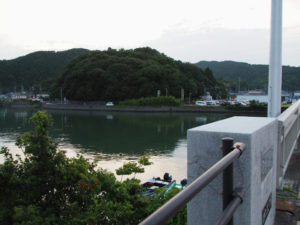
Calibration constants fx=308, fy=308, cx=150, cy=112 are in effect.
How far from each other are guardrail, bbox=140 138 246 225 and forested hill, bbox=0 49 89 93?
115375mm

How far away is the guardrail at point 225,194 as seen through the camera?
0.73 meters

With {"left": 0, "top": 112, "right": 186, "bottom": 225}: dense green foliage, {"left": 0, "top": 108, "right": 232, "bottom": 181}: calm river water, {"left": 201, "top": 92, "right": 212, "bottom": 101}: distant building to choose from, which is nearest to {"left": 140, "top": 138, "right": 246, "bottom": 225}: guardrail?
{"left": 0, "top": 112, "right": 186, "bottom": 225}: dense green foliage

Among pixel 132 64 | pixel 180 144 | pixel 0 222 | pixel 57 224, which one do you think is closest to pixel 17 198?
pixel 0 222

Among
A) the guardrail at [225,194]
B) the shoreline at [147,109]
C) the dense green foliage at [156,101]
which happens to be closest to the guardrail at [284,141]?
the guardrail at [225,194]

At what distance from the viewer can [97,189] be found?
14.0ft

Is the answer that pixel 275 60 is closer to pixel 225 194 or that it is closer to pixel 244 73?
pixel 225 194

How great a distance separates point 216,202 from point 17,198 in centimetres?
334

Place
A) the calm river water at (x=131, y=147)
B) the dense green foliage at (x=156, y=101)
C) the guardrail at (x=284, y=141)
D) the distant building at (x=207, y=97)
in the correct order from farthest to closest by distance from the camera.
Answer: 1. the distant building at (x=207, y=97)
2. the dense green foliage at (x=156, y=101)
3. the calm river water at (x=131, y=147)
4. the guardrail at (x=284, y=141)

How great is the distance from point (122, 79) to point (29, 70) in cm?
6156

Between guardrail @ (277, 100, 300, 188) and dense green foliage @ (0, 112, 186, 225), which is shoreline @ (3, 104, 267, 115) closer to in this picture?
guardrail @ (277, 100, 300, 188)

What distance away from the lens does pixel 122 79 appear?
6738 centimetres

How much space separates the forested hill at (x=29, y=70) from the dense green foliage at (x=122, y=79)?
1536 inches

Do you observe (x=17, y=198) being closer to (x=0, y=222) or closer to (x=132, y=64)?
(x=0, y=222)

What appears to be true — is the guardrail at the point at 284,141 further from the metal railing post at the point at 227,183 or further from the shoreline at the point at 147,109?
the shoreline at the point at 147,109
